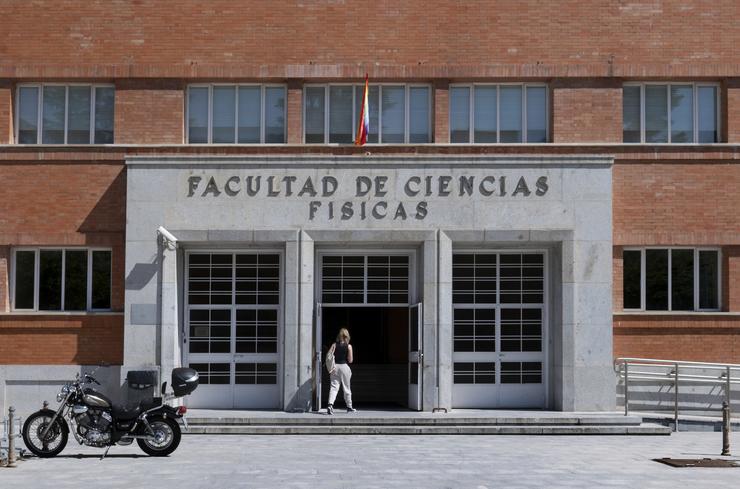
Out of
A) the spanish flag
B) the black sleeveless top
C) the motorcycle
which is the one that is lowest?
the motorcycle

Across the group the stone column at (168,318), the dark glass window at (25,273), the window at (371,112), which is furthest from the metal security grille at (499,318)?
the dark glass window at (25,273)

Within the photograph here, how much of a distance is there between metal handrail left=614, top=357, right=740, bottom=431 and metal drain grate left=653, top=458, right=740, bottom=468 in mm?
5302

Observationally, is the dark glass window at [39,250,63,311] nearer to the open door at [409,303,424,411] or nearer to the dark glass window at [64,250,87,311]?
the dark glass window at [64,250,87,311]

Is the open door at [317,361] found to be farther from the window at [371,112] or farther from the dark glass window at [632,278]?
the dark glass window at [632,278]

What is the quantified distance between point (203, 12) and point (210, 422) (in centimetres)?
868

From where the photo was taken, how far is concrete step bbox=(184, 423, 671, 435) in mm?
21609

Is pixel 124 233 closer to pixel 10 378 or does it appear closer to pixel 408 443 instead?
pixel 10 378

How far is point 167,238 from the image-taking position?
2342cm

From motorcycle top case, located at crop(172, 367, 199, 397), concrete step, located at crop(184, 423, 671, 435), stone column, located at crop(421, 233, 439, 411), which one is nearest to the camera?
motorcycle top case, located at crop(172, 367, 199, 397)

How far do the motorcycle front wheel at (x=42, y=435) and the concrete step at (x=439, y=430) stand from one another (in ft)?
13.7

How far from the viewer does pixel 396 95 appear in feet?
82.4

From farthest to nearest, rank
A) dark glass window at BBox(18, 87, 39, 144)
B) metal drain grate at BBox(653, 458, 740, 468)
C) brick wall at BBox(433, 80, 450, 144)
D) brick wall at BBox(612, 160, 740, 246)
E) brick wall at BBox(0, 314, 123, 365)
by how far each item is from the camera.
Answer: dark glass window at BBox(18, 87, 39, 144) < brick wall at BBox(433, 80, 450, 144) < brick wall at BBox(612, 160, 740, 246) < brick wall at BBox(0, 314, 123, 365) < metal drain grate at BBox(653, 458, 740, 468)

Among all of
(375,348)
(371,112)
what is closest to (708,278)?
(371,112)

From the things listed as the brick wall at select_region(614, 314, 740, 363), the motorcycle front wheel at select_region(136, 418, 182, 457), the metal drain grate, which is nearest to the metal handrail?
the brick wall at select_region(614, 314, 740, 363)
